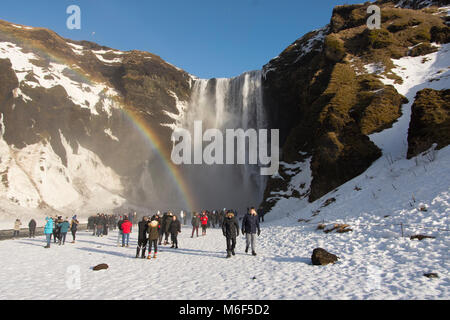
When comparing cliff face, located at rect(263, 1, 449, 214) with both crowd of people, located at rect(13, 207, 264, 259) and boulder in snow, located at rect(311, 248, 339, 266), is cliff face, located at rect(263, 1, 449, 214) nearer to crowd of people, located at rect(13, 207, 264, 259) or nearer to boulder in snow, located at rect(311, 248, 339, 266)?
crowd of people, located at rect(13, 207, 264, 259)

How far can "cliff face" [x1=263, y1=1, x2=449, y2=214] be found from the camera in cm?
2170

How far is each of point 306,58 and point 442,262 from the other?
41834 mm

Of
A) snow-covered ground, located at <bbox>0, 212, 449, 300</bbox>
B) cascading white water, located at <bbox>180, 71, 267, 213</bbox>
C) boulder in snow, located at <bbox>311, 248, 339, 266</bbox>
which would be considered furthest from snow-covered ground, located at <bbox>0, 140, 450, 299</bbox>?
cascading white water, located at <bbox>180, 71, 267, 213</bbox>

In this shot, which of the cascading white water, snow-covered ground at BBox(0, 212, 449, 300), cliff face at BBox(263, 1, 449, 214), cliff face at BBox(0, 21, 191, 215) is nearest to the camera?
snow-covered ground at BBox(0, 212, 449, 300)

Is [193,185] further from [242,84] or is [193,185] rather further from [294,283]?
[294,283]

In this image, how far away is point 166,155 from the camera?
179ft

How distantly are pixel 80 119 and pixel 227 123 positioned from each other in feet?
84.3

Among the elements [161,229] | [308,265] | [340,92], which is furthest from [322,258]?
[340,92]

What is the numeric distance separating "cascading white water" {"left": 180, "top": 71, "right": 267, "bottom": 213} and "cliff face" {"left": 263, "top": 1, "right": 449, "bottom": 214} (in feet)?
11.4

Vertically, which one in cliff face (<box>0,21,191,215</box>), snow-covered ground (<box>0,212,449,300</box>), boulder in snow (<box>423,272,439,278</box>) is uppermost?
cliff face (<box>0,21,191,215</box>)

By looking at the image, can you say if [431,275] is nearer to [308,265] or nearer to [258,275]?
[308,265]

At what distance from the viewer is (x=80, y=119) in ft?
146

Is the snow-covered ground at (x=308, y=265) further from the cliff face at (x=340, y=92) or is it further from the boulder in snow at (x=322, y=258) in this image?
the cliff face at (x=340, y=92)

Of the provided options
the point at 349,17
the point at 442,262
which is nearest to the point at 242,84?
the point at 349,17
